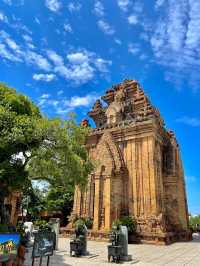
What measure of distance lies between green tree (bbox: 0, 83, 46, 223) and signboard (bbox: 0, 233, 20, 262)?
466 cm

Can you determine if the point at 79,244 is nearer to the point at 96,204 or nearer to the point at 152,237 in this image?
the point at 152,237

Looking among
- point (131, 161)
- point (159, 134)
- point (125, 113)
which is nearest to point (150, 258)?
point (131, 161)

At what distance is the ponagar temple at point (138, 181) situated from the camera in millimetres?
23234

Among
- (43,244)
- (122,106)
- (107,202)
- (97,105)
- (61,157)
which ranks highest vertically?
(97,105)

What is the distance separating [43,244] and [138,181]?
657 inches

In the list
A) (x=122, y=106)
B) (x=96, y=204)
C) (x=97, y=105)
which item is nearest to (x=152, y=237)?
(x=96, y=204)

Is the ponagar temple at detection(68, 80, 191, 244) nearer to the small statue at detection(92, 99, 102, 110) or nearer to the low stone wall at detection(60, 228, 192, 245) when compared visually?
the low stone wall at detection(60, 228, 192, 245)

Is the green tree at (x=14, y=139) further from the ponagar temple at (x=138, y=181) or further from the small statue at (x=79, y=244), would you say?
the ponagar temple at (x=138, y=181)

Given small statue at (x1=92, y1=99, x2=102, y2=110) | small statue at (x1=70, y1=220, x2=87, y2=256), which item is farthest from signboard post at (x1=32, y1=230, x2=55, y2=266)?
small statue at (x1=92, y1=99, x2=102, y2=110)

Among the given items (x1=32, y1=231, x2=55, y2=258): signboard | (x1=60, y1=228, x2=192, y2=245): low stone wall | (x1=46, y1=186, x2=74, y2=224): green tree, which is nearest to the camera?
(x1=32, y1=231, x2=55, y2=258): signboard

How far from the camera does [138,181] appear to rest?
24812 mm

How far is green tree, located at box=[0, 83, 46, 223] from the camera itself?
12219 mm

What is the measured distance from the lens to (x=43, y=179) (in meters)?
16.1

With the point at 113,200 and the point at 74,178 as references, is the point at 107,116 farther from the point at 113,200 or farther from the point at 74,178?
the point at 74,178
